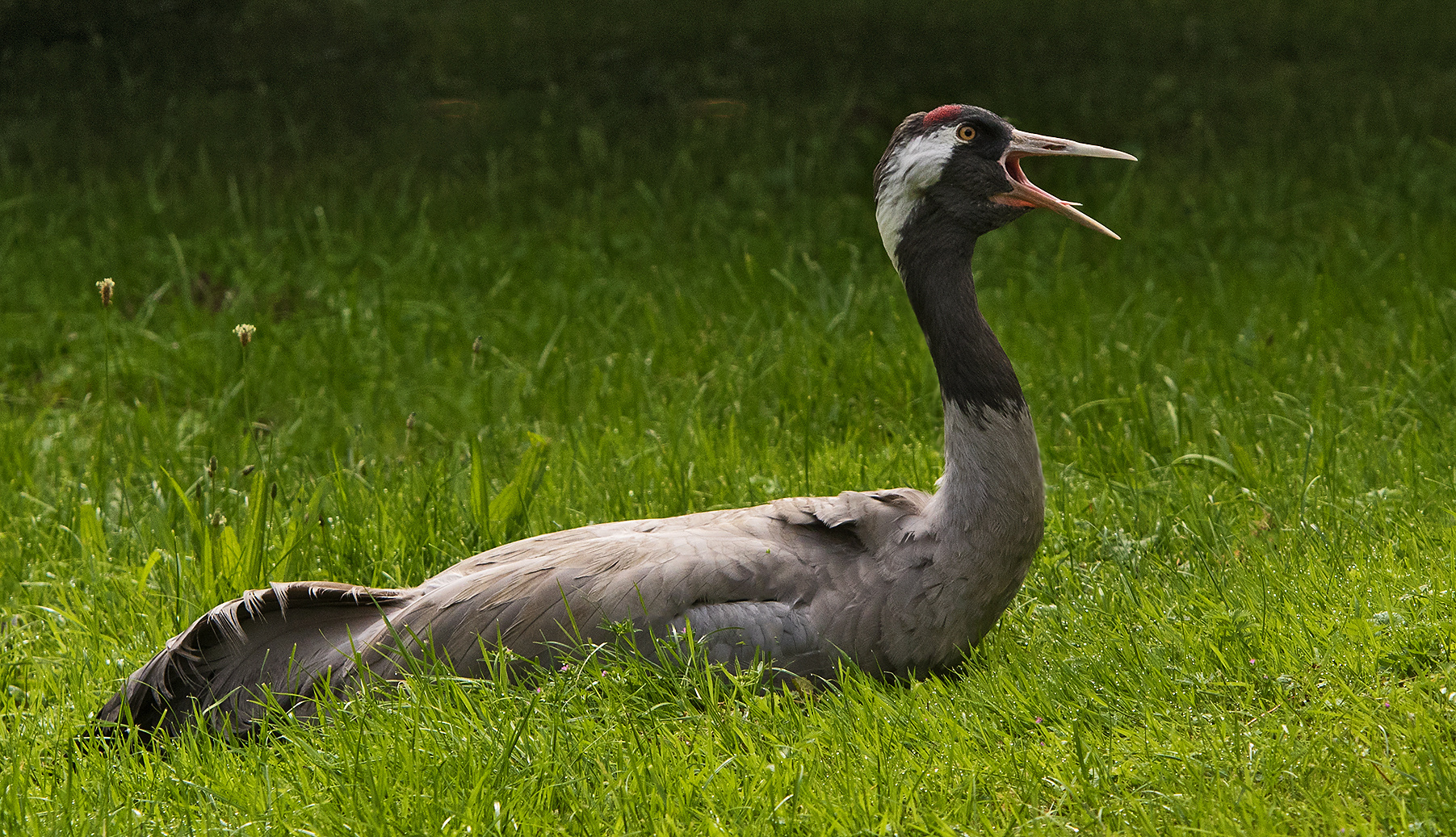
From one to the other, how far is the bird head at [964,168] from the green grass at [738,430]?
1144 millimetres

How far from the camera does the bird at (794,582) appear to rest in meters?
3.71

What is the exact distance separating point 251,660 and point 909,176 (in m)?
2.29

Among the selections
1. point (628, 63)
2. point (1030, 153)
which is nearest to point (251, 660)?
point (1030, 153)

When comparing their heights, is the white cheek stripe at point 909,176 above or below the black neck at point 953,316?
above

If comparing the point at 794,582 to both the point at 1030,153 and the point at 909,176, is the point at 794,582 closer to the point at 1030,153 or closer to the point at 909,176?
the point at 909,176

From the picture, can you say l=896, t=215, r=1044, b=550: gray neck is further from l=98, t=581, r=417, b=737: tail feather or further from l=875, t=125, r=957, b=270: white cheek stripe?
l=98, t=581, r=417, b=737: tail feather

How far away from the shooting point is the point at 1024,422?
12.8 feet

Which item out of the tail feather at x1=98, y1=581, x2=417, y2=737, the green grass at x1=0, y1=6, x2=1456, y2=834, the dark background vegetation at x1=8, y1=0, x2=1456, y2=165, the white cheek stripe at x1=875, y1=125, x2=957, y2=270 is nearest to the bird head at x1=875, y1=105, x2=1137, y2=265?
the white cheek stripe at x1=875, y1=125, x2=957, y2=270

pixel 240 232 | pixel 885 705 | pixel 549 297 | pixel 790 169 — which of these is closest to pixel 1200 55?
pixel 790 169

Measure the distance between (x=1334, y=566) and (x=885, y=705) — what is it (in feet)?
4.52

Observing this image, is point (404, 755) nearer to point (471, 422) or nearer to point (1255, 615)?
point (1255, 615)

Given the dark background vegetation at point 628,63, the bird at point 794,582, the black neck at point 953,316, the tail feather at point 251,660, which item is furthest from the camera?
the dark background vegetation at point 628,63

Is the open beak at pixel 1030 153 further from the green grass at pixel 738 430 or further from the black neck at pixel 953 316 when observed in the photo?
the green grass at pixel 738 430

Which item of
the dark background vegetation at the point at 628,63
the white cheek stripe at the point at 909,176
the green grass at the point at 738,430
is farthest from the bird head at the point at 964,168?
the dark background vegetation at the point at 628,63
